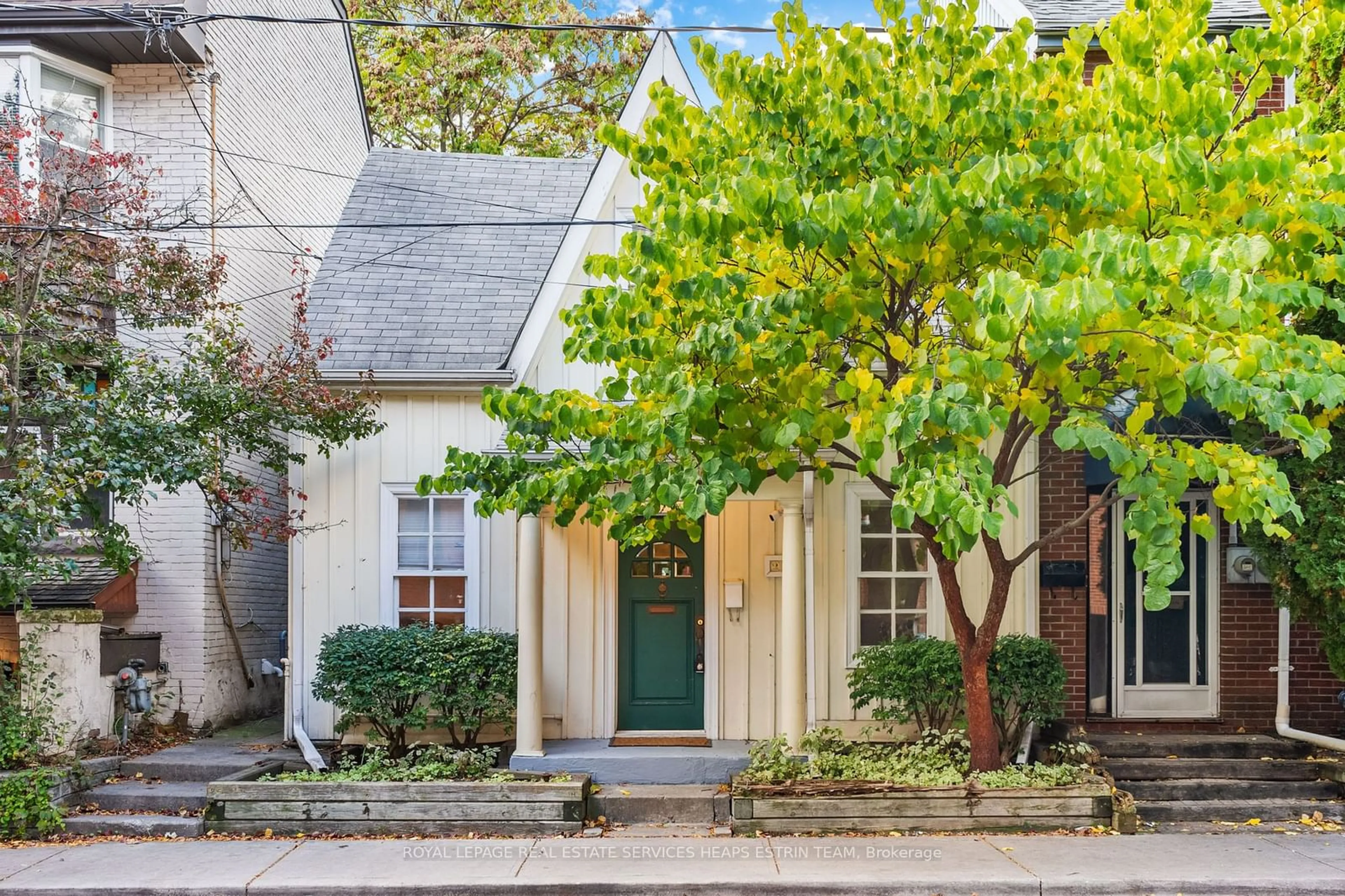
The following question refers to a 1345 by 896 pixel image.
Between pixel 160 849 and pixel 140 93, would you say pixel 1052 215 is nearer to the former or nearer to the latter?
pixel 160 849

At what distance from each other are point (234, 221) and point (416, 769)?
664 centimetres

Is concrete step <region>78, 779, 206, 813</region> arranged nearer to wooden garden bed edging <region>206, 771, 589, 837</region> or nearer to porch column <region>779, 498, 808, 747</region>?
wooden garden bed edging <region>206, 771, 589, 837</region>

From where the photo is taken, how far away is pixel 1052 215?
7.34 metres

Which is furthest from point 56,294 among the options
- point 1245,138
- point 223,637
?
point 1245,138

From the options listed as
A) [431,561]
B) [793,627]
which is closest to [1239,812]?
[793,627]

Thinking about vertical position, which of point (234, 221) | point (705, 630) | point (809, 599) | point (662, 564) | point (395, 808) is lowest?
point (395, 808)

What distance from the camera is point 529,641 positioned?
9.60m

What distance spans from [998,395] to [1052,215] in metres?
1.22

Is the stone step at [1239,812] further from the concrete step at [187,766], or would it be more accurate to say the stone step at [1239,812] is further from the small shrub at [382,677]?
the concrete step at [187,766]

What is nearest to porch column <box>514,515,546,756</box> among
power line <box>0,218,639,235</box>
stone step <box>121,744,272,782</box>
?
stone step <box>121,744,272,782</box>

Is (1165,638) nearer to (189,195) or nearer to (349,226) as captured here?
(349,226)

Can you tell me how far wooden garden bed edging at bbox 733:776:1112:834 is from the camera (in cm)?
849

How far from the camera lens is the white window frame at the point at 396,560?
10570 mm

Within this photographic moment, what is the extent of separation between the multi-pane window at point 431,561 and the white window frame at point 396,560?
0.6 inches
